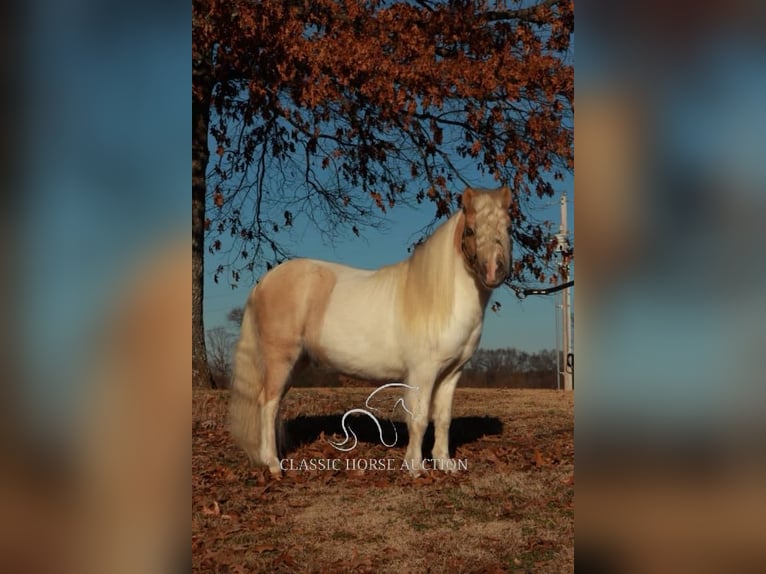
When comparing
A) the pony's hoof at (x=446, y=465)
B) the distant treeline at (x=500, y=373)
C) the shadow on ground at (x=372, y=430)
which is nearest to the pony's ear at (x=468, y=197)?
the distant treeline at (x=500, y=373)

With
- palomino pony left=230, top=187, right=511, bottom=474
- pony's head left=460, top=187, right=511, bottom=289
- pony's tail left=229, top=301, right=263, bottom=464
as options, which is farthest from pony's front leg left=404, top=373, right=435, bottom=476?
pony's tail left=229, top=301, right=263, bottom=464

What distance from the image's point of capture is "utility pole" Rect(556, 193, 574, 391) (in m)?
2.39

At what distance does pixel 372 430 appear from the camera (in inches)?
103

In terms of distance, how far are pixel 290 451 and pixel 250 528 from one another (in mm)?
411

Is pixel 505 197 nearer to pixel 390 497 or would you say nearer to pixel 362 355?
pixel 362 355

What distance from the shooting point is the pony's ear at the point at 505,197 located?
253 centimetres

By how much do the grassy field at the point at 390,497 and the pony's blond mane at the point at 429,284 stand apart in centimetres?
34

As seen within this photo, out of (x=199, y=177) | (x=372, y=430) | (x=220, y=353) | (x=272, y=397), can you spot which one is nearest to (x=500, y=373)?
(x=372, y=430)

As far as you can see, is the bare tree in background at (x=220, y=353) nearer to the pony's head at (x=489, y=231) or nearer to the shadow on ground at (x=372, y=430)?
the shadow on ground at (x=372, y=430)

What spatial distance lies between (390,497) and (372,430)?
0.26 metres

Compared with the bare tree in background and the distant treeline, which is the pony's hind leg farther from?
the bare tree in background

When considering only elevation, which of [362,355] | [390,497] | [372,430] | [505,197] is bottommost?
[390,497]
